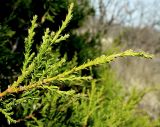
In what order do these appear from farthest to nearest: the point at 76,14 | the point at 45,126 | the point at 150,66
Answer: the point at 150,66 → the point at 76,14 → the point at 45,126

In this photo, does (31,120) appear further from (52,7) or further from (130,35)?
(130,35)

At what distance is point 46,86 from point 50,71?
0.11m

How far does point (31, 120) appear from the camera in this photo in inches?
144

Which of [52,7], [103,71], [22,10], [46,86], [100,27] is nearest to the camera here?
[46,86]

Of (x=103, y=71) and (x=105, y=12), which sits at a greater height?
(x=105, y=12)

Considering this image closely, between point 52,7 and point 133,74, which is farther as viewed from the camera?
point 133,74

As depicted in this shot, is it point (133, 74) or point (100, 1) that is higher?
point (100, 1)

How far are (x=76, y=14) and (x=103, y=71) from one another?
114 centimetres

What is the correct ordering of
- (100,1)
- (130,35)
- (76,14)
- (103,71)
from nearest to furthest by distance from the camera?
(76,14) → (103,71) → (100,1) → (130,35)

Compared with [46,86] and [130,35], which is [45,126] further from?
[130,35]

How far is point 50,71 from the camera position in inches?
80.7

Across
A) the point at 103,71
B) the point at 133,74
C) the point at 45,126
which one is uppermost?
the point at 133,74

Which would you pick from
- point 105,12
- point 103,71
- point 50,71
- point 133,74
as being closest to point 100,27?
point 105,12

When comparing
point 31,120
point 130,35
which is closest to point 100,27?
point 130,35
